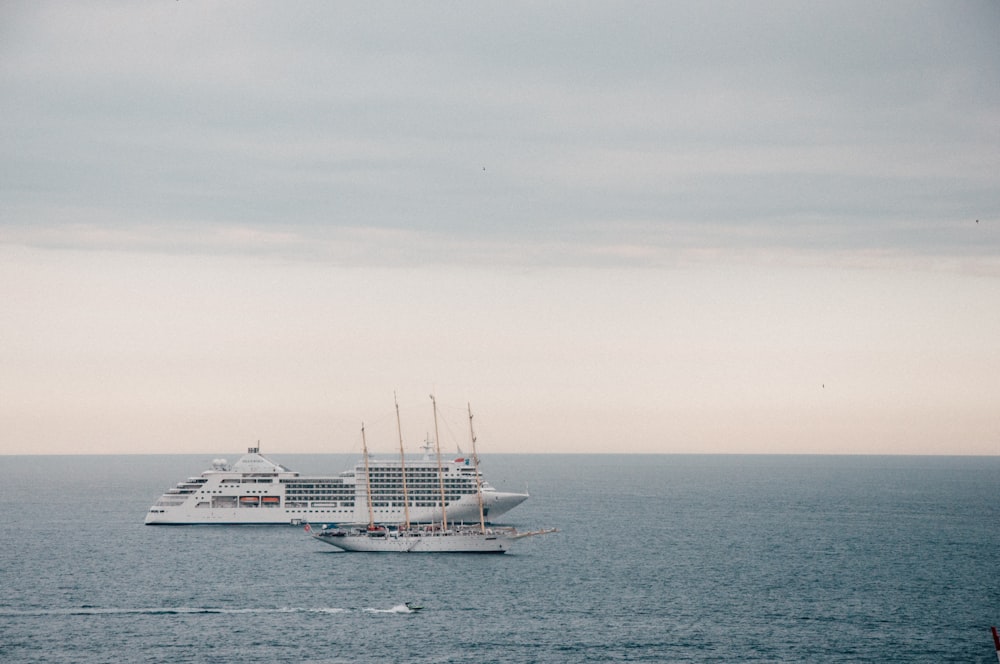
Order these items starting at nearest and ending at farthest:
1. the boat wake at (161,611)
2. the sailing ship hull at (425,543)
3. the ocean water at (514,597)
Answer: the ocean water at (514,597)
the boat wake at (161,611)
the sailing ship hull at (425,543)

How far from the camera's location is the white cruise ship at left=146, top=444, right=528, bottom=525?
134 meters

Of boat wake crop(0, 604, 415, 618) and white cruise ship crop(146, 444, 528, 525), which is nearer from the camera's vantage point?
boat wake crop(0, 604, 415, 618)

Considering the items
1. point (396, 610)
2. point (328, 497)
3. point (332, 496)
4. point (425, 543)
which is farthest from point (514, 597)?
point (328, 497)

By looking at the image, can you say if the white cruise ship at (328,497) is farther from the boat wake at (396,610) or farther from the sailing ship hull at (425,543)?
the boat wake at (396,610)

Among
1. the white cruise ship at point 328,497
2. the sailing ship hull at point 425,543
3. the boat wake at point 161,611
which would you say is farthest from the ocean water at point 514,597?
the white cruise ship at point 328,497

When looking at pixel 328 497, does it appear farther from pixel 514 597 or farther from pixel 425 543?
pixel 514 597

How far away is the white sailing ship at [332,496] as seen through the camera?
439ft

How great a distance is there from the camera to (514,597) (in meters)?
80.8

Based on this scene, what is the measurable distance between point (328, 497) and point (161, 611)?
62665mm

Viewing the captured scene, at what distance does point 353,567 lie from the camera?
9656 centimetres

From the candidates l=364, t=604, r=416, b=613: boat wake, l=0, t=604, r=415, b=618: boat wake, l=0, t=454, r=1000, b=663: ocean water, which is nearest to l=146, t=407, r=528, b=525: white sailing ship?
l=0, t=454, r=1000, b=663: ocean water

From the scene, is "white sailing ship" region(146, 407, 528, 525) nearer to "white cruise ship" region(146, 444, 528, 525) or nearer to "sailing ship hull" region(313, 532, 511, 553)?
"white cruise ship" region(146, 444, 528, 525)

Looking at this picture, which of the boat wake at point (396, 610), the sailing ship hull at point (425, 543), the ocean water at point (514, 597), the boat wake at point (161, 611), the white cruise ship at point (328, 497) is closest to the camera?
the ocean water at point (514, 597)

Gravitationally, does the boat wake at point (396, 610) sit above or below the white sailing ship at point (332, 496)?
below
